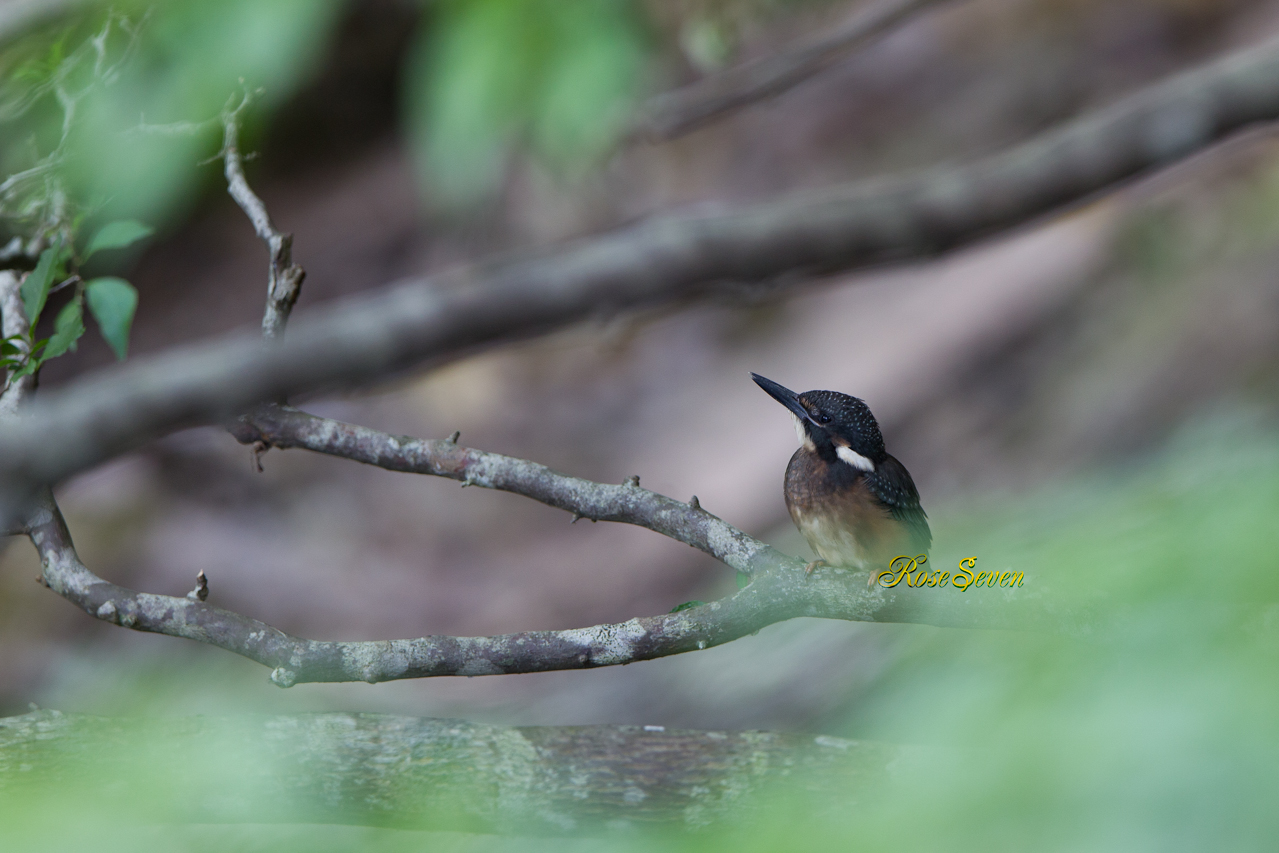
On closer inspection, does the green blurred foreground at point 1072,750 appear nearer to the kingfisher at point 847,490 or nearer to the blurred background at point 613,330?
the kingfisher at point 847,490

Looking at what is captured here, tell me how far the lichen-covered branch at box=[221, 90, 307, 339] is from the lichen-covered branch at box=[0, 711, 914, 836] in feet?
2.49

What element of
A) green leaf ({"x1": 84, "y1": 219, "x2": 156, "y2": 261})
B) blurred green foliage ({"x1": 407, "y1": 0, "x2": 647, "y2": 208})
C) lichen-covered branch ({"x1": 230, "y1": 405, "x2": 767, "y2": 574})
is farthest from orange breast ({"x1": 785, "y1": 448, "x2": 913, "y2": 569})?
green leaf ({"x1": 84, "y1": 219, "x2": 156, "y2": 261})

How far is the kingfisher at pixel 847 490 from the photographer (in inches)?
63.2

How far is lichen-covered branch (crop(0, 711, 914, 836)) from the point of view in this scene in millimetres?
1748

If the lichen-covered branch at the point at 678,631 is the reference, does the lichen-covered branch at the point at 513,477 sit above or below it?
above

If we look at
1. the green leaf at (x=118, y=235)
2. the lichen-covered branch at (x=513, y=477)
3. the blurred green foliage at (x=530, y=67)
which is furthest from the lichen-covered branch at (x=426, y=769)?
the blurred green foliage at (x=530, y=67)

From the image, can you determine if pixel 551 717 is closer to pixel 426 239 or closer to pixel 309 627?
pixel 309 627

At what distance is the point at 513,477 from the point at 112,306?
2.87 feet

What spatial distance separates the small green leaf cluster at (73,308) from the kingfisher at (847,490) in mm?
1190

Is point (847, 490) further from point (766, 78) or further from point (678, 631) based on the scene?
point (766, 78)

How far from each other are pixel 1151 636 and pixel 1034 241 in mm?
5684

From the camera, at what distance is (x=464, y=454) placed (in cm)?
173

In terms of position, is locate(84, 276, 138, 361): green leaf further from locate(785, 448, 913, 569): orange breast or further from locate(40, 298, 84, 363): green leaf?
locate(785, 448, 913, 569): orange breast

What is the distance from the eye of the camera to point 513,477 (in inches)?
66.8
